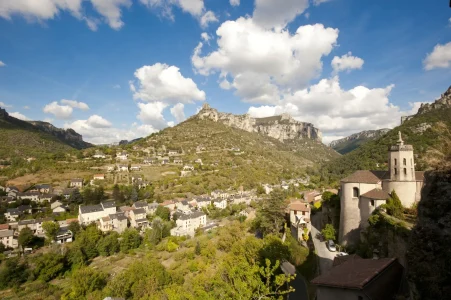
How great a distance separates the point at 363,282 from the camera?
835cm

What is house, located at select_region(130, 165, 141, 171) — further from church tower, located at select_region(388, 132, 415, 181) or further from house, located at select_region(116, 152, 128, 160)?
church tower, located at select_region(388, 132, 415, 181)

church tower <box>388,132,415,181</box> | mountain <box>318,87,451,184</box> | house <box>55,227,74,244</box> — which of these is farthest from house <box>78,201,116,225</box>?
mountain <box>318,87,451,184</box>

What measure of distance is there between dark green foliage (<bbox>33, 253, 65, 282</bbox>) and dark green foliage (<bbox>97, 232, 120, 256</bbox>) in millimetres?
6523

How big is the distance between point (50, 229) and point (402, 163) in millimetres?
53790

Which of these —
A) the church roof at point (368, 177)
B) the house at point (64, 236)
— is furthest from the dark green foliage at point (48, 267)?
the church roof at point (368, 177)

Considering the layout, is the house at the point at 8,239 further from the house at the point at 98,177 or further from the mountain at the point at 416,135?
the mountain at the point at 416,135

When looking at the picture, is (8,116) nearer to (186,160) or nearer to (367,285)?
(186,160)

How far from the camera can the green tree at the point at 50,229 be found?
4325 centimetres

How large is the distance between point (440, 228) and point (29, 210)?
6891 cm

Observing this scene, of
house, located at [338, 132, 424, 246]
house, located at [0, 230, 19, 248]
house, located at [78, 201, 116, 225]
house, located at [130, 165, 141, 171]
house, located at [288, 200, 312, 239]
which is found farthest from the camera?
house, located at [130, 165, 141, 171]

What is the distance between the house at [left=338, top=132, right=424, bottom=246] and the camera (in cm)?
1805

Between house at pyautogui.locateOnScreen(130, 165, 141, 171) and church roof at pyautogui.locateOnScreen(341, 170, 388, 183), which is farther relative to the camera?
house at pyautogui.locateOnScreen(130, 165, 141, 171)

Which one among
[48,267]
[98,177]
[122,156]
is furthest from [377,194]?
[122,156]

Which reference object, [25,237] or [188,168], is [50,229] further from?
[188,168]
